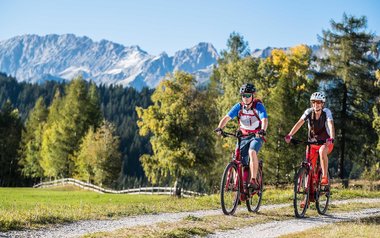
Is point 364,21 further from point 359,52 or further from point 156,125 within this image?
point 156,125

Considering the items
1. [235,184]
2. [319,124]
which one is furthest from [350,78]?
[235,184]

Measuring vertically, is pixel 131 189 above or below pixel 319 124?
below

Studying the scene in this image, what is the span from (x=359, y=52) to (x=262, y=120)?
27404mm

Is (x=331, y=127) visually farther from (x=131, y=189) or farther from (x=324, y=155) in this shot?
(x=131, y=189)

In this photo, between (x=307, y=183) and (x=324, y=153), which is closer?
(x=324, y=153)

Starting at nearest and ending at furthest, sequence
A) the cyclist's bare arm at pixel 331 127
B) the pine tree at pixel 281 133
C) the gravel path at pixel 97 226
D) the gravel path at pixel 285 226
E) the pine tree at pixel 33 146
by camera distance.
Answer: the gravel path at pixel 97 226
the gravel path at pixel 285 226
the cyclist's bare arm at pixel 331 127
the pine tree at pixel 281 133
the pine tree at pixel 33 146

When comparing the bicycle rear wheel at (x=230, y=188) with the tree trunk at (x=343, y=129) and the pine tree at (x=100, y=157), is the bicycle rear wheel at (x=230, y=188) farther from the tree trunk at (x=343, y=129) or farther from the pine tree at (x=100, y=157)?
the pine tree at (x=100, y=157)

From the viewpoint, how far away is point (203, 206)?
44.9 feet

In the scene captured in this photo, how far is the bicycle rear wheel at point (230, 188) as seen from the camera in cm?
1059

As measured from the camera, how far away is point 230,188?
10.8 m

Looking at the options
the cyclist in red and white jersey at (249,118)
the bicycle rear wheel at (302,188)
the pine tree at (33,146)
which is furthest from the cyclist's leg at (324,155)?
the pine tree at (33,146)

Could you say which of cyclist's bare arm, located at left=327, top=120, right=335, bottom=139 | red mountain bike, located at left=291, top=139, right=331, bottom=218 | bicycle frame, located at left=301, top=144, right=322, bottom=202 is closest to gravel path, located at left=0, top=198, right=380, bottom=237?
red mountain bike, located at left=291, top=139, right=331, bottom=218

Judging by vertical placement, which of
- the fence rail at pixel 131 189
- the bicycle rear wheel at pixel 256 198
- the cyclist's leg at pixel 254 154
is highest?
the cyclist's leg at pixel 254 154

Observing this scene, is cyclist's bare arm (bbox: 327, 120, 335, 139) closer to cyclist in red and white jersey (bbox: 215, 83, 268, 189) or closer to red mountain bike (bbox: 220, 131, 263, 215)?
cyclist in red and white jersey (bbox: 215, 83, 268, 189)
